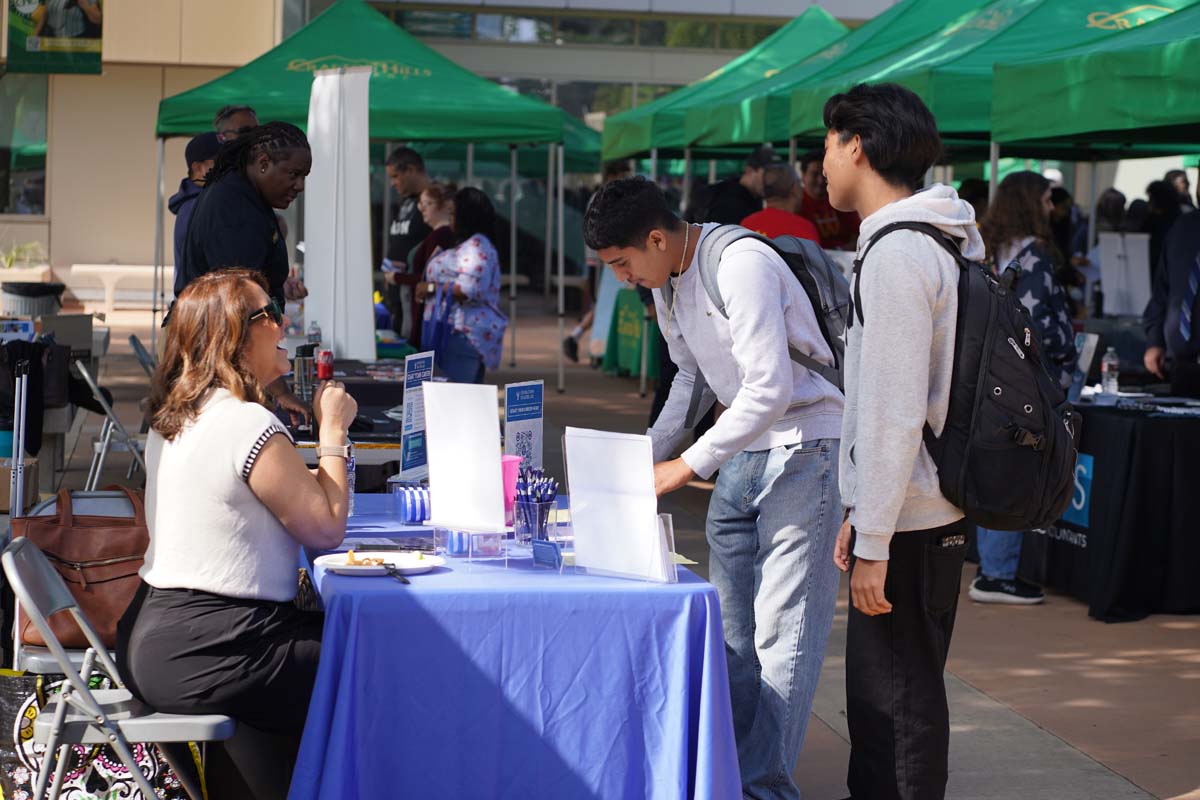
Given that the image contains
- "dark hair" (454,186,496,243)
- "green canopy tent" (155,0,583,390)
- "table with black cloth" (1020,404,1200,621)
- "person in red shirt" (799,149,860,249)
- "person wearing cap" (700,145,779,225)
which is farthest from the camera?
"green canopy tent" (155,0,583,390)

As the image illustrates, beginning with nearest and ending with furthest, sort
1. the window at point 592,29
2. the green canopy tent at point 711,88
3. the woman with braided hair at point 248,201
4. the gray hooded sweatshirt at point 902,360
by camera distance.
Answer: the gray hooded sweatshirt at point 902,360, the woman with braided hair at point 248,201, the green canopy tent at point 711,88, the window at point 592,29

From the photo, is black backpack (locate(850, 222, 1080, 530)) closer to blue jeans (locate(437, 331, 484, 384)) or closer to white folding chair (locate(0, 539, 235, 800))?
white folding chair (locate(0, 539, 235, 800))

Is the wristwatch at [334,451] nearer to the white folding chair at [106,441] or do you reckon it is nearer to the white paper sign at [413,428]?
the white paper sign at [413,428]

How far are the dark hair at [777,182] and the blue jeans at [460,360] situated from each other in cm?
198

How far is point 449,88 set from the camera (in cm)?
1140

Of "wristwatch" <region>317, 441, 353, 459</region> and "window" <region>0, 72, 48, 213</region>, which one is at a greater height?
"window" <region>0, 72, 48, 213</region>

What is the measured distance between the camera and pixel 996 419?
112 inches

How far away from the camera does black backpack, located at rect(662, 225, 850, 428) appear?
11.5 ft

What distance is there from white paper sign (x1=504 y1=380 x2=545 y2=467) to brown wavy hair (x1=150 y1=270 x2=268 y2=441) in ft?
1.98

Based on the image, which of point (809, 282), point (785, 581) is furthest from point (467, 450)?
point (809, 282)

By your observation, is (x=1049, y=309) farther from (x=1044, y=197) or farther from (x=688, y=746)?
(x=688, y=746)

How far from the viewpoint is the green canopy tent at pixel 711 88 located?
14.3 metres

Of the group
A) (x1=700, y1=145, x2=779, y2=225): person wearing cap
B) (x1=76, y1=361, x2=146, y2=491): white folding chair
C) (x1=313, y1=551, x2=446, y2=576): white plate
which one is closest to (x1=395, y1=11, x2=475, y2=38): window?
(x1=700, y1=145, x2=779, y2=225): person wearing cap

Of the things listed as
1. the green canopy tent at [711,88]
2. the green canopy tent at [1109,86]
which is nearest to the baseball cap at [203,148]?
the green canopy tent at [1109,86]
